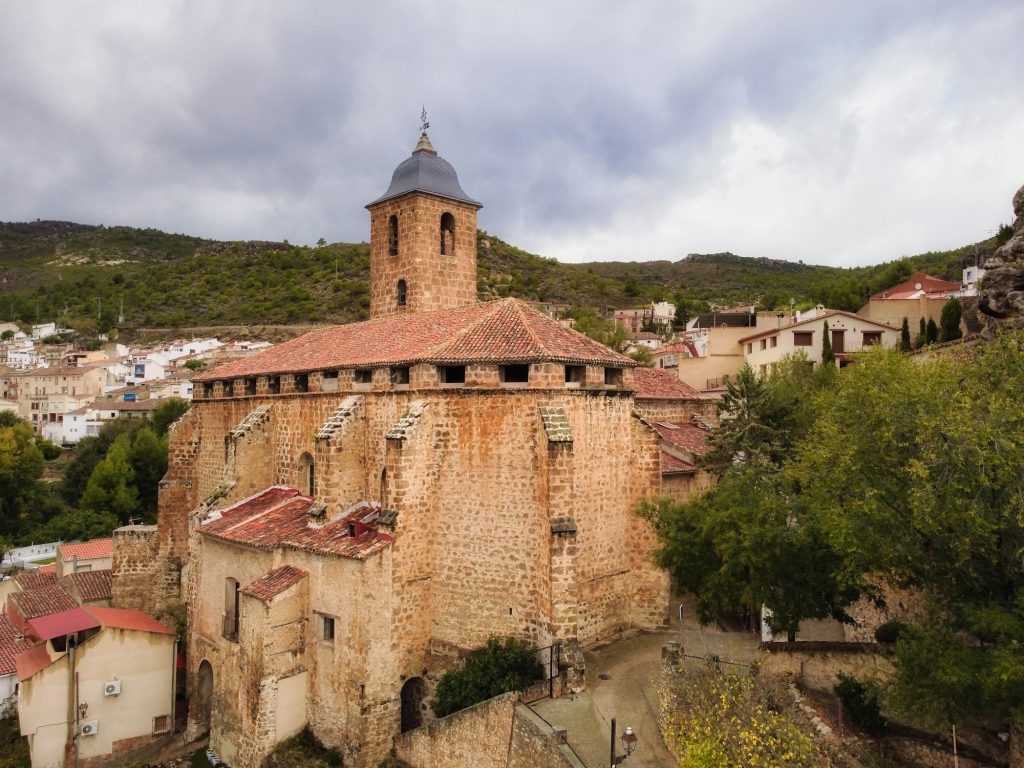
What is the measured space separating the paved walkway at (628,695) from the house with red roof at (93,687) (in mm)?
12078

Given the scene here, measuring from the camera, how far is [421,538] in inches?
595

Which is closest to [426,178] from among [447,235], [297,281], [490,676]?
[447,235]

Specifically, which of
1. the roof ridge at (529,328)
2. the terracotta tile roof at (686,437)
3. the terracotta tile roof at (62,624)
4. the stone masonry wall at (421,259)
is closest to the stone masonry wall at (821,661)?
the roof ridge at (529,328)

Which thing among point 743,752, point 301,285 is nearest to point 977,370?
point 743,752

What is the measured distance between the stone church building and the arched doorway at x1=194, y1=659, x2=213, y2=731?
5 centimetres

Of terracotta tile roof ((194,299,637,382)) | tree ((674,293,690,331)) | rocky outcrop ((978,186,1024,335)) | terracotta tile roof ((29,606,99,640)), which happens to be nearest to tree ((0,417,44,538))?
terracotta tile roof ((29,606,99,640))

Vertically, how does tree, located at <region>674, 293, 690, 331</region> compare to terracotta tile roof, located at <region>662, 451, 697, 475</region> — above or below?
above

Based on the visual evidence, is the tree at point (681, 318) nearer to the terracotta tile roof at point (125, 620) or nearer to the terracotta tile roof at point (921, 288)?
the terracotta tile roof at point (921, 288)

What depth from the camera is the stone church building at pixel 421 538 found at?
563 inches

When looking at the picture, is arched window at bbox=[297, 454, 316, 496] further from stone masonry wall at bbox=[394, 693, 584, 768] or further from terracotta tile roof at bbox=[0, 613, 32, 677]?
terracotta tile roof at bbox=[0, 613, 32, 677]

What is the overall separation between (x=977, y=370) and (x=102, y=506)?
42.5m

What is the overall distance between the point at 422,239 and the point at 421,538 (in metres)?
9.74

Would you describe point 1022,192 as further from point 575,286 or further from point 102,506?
point 575,286

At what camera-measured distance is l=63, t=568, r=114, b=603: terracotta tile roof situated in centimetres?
2348
